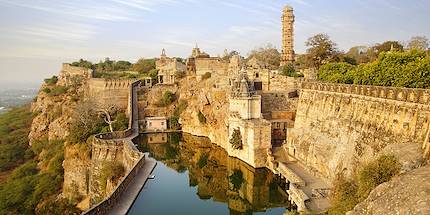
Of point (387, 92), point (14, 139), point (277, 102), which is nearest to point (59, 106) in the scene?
point (14, 139)

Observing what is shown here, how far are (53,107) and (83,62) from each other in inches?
983

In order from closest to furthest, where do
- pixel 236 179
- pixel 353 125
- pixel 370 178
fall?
pixel 370 178
pixel 353 125
pixel 236 179

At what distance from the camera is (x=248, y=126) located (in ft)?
95.4

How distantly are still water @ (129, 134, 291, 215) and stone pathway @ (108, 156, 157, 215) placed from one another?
14.8 inches

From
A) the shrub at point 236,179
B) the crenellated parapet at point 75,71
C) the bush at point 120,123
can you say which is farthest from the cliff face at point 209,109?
the crenellated parapet at point 75,71

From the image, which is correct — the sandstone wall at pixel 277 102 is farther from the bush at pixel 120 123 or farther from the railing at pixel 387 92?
the bush at pixel 120 123

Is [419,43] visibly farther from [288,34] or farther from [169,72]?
[169,72]

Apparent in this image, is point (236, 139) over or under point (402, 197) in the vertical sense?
under

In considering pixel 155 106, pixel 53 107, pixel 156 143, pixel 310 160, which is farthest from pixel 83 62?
pixel 310 160

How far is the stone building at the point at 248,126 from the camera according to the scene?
28.1 m

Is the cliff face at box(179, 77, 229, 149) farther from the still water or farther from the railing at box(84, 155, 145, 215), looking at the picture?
the railing at box(84, 155, 145, 215)

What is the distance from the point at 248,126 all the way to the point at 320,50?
18.9 meters

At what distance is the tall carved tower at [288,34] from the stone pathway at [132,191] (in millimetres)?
38475

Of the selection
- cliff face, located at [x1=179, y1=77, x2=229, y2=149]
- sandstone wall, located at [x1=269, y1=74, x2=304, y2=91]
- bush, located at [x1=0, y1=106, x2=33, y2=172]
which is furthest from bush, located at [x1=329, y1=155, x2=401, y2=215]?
bush, located at [x1=0, y1=106, x2=33, y2=172]
